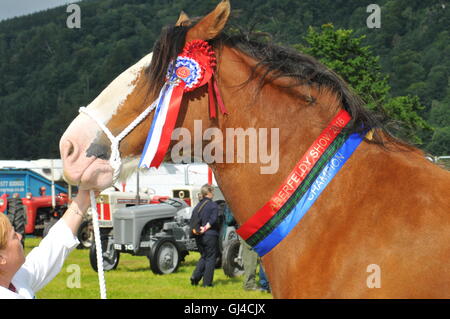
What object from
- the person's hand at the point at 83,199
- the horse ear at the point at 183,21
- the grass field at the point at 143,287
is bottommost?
the grass field at the point at 143,287

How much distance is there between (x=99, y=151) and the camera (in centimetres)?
281

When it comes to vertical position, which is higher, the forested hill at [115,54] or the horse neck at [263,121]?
the forested hill at [115,54]

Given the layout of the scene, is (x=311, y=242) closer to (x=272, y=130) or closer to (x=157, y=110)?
(x=272, y=130)

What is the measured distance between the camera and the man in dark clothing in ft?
41.7

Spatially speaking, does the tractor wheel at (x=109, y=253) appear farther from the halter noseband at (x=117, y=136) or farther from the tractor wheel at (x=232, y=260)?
the halter noseband at (x=117, y=136)

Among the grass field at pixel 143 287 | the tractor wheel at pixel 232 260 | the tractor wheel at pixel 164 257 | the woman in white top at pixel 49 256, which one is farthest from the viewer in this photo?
the tractor wheel at pixel 164 257

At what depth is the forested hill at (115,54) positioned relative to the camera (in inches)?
1628

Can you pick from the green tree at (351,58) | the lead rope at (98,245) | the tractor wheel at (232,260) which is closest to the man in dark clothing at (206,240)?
the tractor wheel at (232,260)

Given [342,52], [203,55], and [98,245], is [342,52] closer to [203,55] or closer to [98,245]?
[203,55]

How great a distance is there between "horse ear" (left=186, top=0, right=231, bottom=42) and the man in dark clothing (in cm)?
1021

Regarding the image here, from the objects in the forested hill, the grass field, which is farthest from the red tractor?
the forested hill

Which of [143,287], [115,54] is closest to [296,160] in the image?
[143,287]

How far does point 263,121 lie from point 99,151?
2.75 ft
